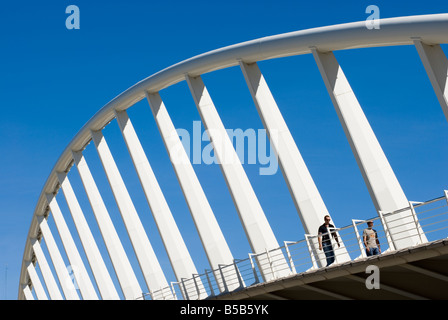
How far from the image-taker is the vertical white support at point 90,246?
39.7 metres

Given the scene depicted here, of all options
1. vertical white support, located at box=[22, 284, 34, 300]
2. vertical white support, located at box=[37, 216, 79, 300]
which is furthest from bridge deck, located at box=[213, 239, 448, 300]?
vertical white support, located at box=[22, 284, 34, 300]

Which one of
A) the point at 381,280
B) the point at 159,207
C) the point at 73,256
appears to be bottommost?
the point at 381,280

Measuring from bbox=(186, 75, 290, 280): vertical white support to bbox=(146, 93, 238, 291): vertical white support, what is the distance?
2.16m

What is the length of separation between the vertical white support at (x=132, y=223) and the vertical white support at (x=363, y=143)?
1478 cm

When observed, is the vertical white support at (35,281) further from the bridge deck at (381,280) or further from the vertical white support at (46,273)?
the bridge deck at (381,280)

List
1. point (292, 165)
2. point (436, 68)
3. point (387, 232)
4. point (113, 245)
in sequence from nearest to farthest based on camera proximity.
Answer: point (387, 232) → point (436, 68) → point (292, 165) → point (113, 245)

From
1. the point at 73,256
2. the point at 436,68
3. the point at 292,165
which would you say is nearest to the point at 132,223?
the point at 292,165

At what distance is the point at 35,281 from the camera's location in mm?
60906

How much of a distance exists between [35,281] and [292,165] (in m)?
42.7

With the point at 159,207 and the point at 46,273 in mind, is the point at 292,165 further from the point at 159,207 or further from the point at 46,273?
the point at 46,273

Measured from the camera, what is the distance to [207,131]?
86.8 feet

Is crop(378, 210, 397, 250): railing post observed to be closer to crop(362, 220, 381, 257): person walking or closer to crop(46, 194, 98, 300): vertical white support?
crop(362, 220, 381, 257): person walking

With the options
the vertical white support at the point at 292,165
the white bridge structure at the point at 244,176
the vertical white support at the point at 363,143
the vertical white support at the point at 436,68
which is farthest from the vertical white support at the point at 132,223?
the vertical white support at the point at 436,68
